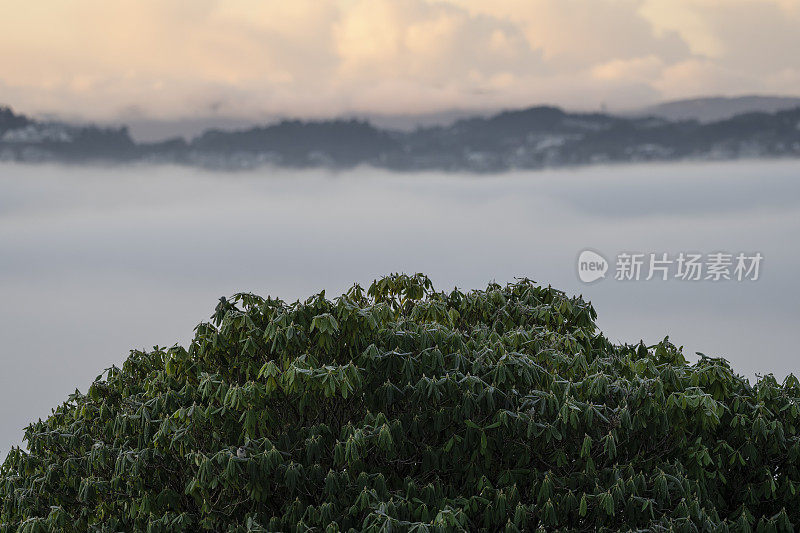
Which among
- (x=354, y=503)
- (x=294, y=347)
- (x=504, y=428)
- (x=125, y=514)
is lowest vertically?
(x=125, y=514)

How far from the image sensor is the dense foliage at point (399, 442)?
760 cm

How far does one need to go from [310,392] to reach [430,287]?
3616mm

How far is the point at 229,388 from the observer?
7672mm

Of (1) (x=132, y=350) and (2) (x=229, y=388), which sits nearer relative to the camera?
(2) (x=229, y=388)

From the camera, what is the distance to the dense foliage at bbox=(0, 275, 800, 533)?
7.60m

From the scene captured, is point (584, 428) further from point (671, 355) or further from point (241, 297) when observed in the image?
point (241, 297)

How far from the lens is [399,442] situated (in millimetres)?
7945

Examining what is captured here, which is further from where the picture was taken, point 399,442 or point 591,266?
point 591,266

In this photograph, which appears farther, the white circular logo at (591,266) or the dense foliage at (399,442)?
the white circular logo at (591,266)

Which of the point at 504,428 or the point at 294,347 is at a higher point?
the point at 294,347

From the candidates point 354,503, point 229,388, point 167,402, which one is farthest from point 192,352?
point 354,503

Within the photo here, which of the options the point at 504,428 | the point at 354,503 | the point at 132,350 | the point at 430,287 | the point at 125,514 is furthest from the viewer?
the point at 430,287

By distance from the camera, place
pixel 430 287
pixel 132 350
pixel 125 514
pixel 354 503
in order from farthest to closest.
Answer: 1. pixel 430 287
2. pixel 132 350
3. pixel 125 514
4. pixel 354 503

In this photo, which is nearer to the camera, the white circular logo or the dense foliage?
the dense foliage
